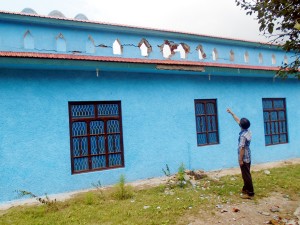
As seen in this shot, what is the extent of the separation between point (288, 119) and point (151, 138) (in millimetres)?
6202

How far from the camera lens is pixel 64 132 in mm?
7445

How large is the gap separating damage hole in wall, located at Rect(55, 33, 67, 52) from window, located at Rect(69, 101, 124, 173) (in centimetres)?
163

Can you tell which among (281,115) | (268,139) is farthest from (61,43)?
(281,115)

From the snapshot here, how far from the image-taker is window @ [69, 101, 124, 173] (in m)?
7.69

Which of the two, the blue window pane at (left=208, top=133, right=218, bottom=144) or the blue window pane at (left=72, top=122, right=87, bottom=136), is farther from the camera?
the blue window pane at (left=208, top=133, right=218, bottom=144)

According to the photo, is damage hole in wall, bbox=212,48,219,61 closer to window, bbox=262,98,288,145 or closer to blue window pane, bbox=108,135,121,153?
window, bbox=262,98,288,145

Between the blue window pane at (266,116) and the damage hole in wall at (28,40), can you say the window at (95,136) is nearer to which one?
the damage hole in wall at (28,40)

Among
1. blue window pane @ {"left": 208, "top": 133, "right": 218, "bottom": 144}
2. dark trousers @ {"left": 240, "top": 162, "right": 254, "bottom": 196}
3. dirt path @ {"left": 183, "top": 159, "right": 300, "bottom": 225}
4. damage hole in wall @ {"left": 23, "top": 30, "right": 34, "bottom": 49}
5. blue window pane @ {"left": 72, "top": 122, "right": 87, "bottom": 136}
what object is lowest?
dirt path @ {"left": 183, "top": 159, "right": 300, "bottom": 225}

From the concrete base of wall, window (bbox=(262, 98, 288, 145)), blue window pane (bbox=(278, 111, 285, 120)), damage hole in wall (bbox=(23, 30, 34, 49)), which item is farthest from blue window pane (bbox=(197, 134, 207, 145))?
damage hole in wall (bbox=(23, 30, 34, 49))

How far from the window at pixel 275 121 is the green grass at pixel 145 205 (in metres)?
4.01

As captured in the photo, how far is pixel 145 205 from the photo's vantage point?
19.0 ft

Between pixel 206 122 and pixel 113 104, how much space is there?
10.7 feet

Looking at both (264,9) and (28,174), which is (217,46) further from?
(28,174)

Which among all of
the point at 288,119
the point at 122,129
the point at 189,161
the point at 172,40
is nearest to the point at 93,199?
the point at 122,129
